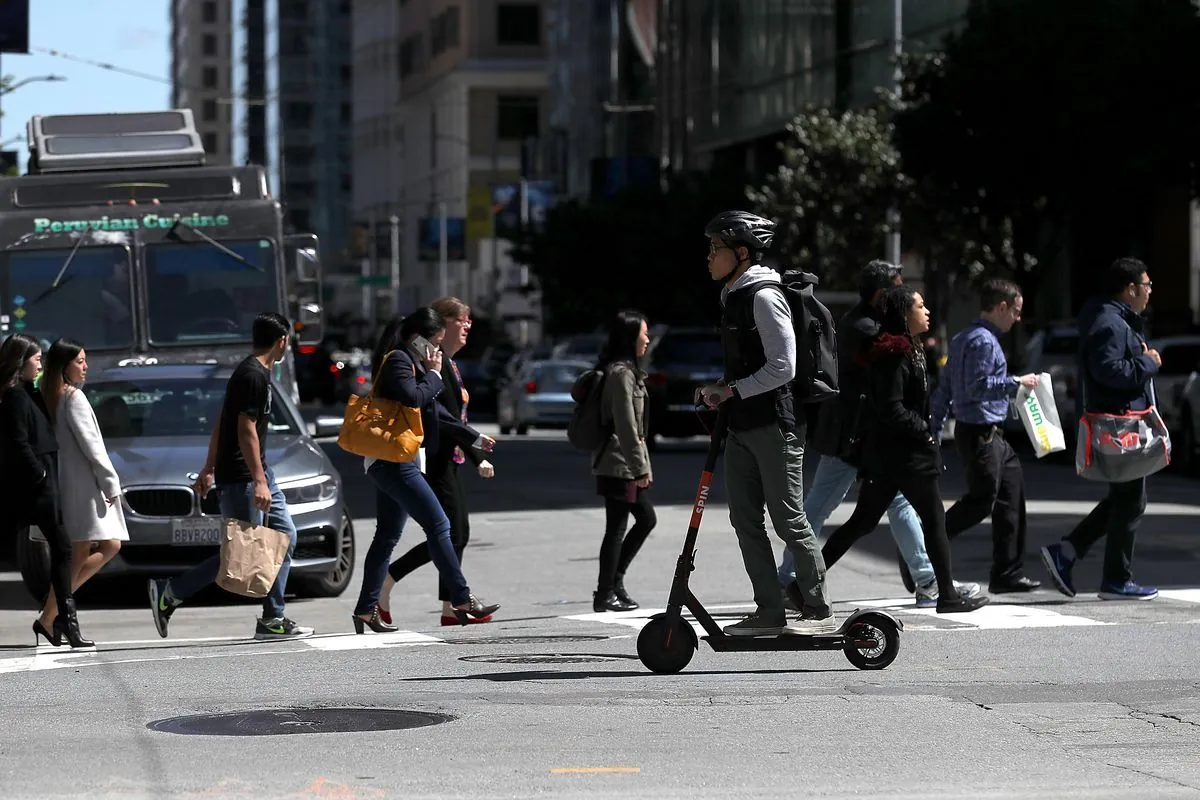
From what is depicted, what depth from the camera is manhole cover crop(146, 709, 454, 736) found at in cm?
887

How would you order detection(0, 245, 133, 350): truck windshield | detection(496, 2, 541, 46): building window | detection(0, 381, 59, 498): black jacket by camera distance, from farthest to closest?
detection(496, 2, 541, 46): building window, detection(0, 245, 133, 350): truck windshield, detection(0, 381, 59, 498): black jacket

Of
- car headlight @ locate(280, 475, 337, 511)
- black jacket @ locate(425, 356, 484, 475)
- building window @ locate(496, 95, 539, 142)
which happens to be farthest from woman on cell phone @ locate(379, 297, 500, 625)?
building window @ locate(496, 95, 539, 142)

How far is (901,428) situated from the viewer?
40.2ft

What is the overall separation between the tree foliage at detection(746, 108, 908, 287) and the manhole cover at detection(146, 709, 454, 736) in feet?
122

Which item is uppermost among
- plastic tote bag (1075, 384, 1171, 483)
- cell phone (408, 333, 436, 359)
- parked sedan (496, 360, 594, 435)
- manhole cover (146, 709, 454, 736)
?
cell phone (408, 333, 436, 359)

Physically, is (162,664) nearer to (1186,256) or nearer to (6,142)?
(6,142)

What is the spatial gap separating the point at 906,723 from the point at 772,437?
1644 millimetres

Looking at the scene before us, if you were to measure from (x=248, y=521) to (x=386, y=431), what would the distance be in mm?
874

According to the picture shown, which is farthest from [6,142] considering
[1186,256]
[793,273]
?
[793,273]

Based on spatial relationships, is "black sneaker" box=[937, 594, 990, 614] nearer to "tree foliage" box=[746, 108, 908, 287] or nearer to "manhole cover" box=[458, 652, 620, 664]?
"manhole cover" box=[458, 652, 620, 664]

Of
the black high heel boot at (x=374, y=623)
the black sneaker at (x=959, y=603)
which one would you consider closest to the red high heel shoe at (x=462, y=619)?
the black high heel boot at (x=374, y=623)

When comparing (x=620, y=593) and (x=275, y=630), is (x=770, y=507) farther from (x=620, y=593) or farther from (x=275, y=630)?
(x=620, y=593)

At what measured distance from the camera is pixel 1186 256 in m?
44.0

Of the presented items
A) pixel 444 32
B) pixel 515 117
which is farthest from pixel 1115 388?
pixel 444 32
